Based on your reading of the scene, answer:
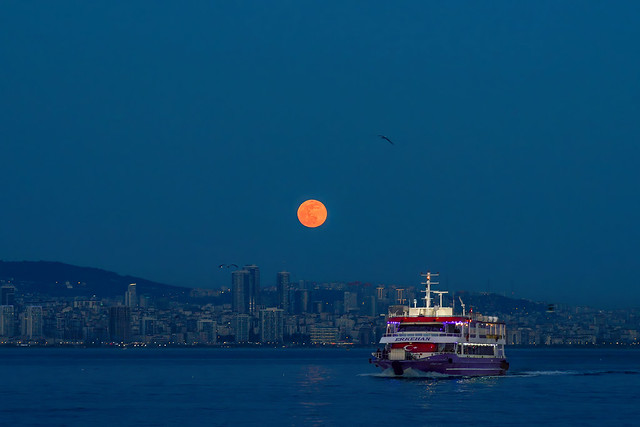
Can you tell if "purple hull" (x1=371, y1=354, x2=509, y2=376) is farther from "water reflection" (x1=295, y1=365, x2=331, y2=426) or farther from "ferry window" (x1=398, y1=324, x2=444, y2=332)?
"water reflection" (x1=295, y1=365, x2=331, y2=426)

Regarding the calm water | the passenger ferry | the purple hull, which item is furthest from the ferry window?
the calm water

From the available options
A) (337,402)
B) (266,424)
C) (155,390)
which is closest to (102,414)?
(266,424)

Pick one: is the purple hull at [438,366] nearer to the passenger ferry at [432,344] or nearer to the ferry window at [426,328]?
the passenger ferry at [432,344]

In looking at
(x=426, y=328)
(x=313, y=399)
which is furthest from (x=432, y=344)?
(x=313, y=399)

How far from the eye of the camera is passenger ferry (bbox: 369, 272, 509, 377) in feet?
327

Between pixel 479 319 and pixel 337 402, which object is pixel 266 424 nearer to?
pixel 337 402

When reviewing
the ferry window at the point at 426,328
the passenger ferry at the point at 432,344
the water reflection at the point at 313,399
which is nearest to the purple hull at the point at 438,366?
the passenger ferry at the point at 432,344

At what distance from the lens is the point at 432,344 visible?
330ft

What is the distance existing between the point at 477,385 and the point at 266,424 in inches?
1430

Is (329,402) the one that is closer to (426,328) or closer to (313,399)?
(313,399)

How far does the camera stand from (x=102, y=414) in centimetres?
7231

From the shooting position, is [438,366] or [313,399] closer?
[313,399]

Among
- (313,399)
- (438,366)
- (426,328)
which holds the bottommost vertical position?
(313,399)

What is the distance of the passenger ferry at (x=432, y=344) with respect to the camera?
327 feet
